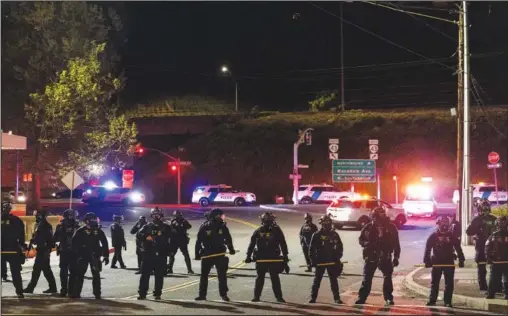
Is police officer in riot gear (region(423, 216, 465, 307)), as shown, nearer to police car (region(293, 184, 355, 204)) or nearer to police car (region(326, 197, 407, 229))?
police car (region(326, 197, 407, 229))

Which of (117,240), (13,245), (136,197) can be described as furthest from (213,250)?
(136,197)

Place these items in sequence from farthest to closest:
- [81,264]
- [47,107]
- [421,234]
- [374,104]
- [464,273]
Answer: [374,104], [47,107], [421,234], [464,273], [81,264]

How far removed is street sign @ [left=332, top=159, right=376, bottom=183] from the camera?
44812 millimetres

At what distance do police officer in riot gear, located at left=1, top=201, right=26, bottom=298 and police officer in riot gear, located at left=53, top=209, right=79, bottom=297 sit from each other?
717 millimetres

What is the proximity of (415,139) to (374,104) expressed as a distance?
543 inches

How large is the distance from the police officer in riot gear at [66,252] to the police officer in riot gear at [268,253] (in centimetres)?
349

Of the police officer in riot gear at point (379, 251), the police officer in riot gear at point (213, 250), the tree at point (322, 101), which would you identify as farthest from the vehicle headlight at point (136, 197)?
the police officer in riot gear at point (379, 251)

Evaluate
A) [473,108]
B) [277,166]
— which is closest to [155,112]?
[277,166]

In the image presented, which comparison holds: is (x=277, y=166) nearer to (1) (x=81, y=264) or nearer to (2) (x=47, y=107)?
(2) (x=47, y=107)

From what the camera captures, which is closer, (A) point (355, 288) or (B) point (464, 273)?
(A) point (355, 288)

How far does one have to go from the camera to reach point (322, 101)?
70.2m

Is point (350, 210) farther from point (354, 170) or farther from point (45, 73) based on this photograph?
point (45, 73)

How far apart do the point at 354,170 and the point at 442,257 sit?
3353cm

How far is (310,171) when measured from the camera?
61375 mm
